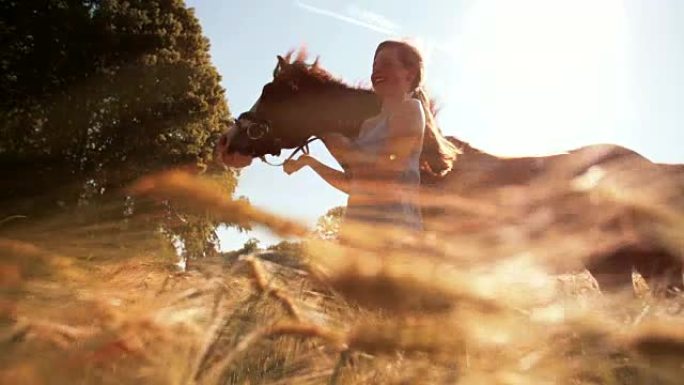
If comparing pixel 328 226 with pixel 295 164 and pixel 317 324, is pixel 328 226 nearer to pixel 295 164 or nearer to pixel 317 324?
pixel 317 324

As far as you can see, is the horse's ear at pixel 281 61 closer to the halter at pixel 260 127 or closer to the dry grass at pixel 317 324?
the halter at pixel 260 127

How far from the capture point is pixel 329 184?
339cm

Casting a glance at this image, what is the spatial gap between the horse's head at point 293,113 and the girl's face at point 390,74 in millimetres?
1035

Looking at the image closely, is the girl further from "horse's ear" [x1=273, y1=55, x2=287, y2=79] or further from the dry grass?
the dry grass

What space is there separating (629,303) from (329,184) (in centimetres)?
272

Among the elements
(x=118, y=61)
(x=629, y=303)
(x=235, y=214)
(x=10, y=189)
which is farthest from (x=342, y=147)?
(x=118, y=61)

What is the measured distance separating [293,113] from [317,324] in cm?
378

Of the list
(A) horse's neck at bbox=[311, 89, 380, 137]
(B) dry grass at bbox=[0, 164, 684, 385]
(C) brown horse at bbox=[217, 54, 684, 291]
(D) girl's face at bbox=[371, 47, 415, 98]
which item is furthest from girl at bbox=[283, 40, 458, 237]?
(B) dry grass at bbox=[0, 164, 684, 385]

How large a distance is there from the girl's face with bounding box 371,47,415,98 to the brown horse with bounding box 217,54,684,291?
0.44m

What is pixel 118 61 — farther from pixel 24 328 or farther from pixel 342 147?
pixel 24 328

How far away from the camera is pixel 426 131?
335cm

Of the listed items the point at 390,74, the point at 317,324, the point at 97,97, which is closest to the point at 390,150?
the point at 390,74

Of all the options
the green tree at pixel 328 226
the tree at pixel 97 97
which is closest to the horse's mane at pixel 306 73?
the green tree at pixel 328 226

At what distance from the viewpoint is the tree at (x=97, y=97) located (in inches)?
626
